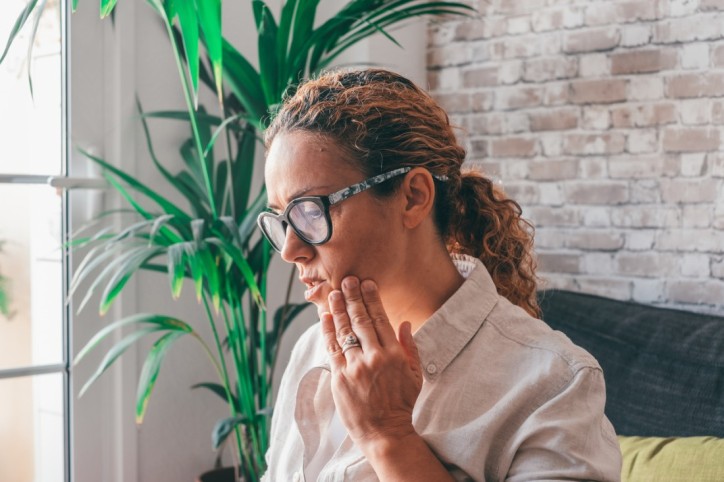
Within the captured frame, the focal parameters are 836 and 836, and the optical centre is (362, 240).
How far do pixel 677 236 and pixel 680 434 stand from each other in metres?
0.70

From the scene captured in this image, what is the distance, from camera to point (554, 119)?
266cm

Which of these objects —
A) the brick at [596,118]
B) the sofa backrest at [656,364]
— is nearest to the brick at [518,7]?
the brick at [596,118]

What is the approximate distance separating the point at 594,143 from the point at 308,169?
156 centimetres

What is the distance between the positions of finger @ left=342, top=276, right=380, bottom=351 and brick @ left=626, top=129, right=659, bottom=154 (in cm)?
152

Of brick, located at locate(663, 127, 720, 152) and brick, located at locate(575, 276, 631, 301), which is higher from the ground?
brick, located at locate(663, 127, 720, 152)

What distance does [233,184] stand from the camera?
239 centimetres

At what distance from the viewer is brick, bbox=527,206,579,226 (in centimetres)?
263

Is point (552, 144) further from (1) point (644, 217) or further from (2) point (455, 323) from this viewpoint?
(2) point (455, 323)

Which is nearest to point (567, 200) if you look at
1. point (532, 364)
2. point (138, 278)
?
point (138, 278)

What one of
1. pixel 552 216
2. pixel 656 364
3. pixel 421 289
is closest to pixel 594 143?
pixel 552 216

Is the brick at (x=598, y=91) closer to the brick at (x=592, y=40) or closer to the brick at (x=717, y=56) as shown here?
the brick at (x=592, y=40)

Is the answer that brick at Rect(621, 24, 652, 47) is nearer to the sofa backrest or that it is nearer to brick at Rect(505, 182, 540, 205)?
brick at Rect(505, 182, 540, 205)

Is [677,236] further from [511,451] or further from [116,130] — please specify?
[116,130]

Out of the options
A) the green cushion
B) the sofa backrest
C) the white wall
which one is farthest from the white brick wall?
the white wall
